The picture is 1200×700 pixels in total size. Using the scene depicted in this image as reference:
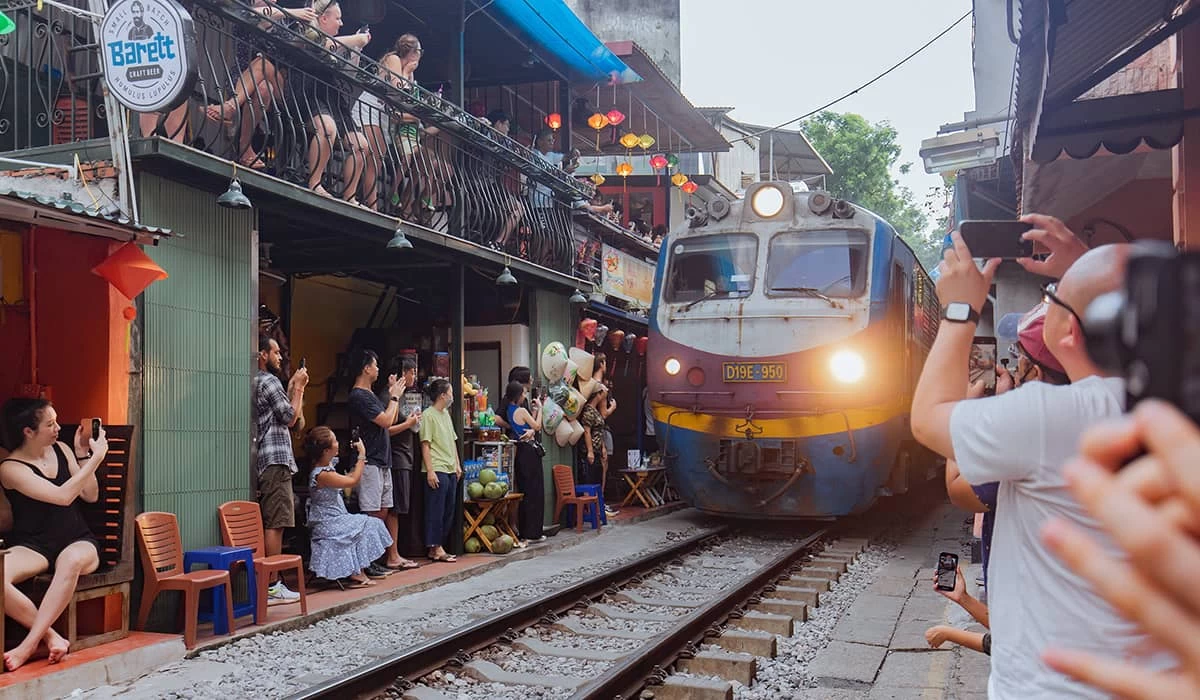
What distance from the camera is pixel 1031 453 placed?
173cm

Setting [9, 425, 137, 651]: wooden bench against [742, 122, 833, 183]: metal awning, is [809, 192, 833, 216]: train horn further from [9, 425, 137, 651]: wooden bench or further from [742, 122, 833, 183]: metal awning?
[742, 122, 833, 183]: metal awning

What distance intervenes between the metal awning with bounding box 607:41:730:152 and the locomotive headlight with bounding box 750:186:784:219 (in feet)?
16.3

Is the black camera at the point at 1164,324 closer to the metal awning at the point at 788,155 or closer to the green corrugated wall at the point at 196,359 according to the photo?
the green corrugated wall at the point at 196,359

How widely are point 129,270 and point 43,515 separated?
1470 mm

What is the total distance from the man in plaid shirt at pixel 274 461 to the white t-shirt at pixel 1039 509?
6497 millimetres

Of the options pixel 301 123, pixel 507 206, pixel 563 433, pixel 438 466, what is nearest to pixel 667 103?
pixel 507 206

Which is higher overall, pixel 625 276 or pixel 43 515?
pixel 625 276

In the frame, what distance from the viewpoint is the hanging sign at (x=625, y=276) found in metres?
15.3

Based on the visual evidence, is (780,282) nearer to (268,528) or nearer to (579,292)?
(579,292)

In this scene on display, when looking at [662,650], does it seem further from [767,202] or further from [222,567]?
[767,202]

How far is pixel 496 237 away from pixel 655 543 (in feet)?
12.4

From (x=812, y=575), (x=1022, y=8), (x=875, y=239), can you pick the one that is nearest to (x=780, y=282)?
(x=875, y=239)

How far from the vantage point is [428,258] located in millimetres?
10680

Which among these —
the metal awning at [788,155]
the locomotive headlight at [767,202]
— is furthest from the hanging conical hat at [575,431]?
the metal awning at [788,155]
